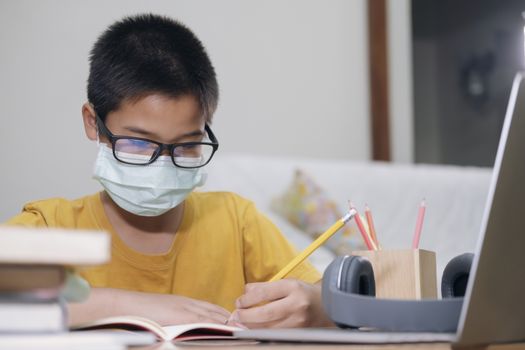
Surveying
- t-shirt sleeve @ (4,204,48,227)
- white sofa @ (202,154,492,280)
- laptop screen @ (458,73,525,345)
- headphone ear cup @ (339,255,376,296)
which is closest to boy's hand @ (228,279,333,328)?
headphone ear cup @ (339,255,376,296)

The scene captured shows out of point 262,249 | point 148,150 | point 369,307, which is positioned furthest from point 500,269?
point 262,249

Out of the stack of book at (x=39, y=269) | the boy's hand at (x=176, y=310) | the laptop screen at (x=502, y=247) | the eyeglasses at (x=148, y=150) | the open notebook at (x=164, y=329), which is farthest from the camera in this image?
the eyeglasses at (x=148, y=150)

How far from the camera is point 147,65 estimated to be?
1140mm

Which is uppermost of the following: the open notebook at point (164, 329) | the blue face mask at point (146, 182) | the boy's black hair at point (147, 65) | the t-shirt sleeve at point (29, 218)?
the boy's black hair at point (147, 65)

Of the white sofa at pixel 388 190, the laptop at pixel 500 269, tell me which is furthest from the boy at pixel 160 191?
the white sofa at pixel 388 190

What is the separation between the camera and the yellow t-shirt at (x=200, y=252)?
120 centimetres

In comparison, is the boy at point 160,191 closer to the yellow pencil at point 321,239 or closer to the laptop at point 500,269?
the yellow pencil at point 321,239

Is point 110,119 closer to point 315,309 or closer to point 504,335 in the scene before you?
point 315,309

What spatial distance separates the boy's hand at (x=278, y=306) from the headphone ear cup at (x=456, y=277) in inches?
6.2

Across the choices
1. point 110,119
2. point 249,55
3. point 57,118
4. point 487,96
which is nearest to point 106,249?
point 110,119

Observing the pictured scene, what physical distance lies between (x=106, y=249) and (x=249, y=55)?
7.85 ft

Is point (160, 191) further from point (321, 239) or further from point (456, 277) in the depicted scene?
point (456, 277)

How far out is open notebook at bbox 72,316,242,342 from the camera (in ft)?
2.19

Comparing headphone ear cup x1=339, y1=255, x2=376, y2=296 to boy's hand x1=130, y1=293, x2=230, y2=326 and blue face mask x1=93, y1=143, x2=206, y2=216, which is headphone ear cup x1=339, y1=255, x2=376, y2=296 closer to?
boy's hand x1=130, y1=293, x2=230, y2=326
